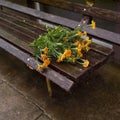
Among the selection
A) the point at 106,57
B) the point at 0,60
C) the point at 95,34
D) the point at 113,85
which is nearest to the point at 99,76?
the point at 113,85

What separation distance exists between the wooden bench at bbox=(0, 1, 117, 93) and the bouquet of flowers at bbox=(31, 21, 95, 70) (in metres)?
0.07

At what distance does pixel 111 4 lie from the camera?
357 centimetres

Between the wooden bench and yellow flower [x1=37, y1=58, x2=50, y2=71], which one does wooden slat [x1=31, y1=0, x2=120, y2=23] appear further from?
yellow flower [x1=37, y1=58, x2=50, y2=71]

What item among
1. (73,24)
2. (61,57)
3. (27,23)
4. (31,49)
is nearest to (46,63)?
(61,57)

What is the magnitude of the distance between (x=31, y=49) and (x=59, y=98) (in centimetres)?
66

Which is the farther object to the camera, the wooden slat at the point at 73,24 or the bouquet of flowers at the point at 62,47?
the wooden slat at the point at 73,24

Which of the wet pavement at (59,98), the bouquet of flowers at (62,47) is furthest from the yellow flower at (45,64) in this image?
the wet pavement at (59,98)

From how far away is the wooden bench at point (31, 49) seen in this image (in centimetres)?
208

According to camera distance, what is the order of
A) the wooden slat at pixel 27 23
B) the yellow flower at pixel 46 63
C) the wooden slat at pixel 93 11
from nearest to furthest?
1. the yellow flower at pixel 46 63
2. the wooden slat at pixel 93 11
3. the wooden slat at pixel 27 23

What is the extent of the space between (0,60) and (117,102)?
1.96 meters

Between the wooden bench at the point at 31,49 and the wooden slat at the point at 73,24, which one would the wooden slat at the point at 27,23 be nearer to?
the wooden bench at the point at 31,49

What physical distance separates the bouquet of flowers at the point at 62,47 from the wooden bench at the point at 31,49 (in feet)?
0.22

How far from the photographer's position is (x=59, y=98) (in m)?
2.74

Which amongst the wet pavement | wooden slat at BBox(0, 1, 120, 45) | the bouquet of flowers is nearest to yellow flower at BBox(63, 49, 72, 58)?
the bouquet of flowers
